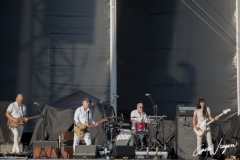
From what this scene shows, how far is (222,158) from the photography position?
19.1 metres

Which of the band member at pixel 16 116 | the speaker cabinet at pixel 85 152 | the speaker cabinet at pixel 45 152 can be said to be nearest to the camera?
the speaker cabinet at pixel 85 152

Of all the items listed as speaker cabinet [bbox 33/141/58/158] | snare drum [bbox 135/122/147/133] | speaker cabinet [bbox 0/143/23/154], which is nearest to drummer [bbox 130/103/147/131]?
snare drum [bbox 135/122/147/133]

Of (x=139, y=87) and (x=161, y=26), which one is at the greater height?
(x=161, y=26)

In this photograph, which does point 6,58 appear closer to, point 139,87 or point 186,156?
point 139,87

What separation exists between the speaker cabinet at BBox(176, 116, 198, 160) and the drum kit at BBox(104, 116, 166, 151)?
1.67m

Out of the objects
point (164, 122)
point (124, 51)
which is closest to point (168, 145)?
point (164, 122)

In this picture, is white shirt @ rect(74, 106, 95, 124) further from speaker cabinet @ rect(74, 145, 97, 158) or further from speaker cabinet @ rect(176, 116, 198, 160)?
speaker cabinet @ rect(176, 116, 198, 160)

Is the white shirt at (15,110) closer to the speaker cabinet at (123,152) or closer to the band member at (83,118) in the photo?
the band member at (83,118)

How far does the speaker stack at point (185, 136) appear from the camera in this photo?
57.1ft

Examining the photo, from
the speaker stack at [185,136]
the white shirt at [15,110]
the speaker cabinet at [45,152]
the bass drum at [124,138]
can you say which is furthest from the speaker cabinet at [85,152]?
the white shirt at [15,110]

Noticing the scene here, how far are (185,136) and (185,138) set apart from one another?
54mm

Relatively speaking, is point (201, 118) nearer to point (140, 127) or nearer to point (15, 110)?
point (140, 127)

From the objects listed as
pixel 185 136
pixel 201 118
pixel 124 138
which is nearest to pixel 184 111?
pixel 201 118

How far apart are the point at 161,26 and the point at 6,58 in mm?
5632
